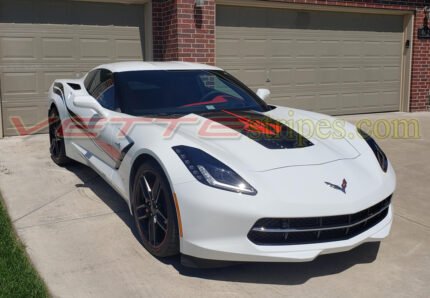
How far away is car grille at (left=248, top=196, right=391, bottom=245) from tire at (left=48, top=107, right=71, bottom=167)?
3.59m

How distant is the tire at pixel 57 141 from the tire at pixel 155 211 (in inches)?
99.9

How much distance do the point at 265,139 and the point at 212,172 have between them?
696 millimetres

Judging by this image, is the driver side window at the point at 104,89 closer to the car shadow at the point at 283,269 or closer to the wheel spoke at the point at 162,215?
the wheel spoke at the point at 162,215

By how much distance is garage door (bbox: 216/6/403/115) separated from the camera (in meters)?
9.82

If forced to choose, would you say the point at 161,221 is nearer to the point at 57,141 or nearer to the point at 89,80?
the point at 89,80

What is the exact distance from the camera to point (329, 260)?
3.58m

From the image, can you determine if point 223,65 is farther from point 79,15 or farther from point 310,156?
point 310,156

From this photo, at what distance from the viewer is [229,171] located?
10.5 ft

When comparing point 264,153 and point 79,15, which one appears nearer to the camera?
point 264,153

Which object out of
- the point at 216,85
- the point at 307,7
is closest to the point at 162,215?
the point at 216,85

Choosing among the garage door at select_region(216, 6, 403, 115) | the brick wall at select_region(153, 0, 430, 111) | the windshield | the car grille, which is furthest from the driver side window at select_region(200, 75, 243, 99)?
the garage door at select_region(216, 6, 403, 115)

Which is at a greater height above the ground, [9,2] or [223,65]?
[9,2]

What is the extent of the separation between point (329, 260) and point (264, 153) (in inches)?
36.4

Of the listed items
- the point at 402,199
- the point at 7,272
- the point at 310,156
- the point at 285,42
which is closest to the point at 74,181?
the point at 7,272
